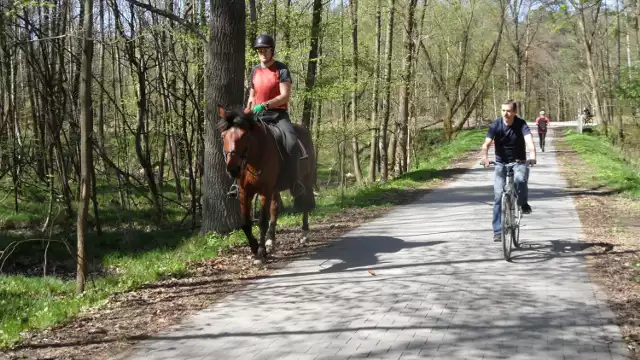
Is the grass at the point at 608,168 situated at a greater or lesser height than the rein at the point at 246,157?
lesser

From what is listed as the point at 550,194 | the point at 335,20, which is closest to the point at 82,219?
the point at 550,194

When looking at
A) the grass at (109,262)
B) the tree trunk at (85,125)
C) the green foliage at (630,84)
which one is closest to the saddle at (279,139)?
the grass at (109,262)

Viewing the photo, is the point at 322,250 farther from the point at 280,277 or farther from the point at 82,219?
the point at 82,219

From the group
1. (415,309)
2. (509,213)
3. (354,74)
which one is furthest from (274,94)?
(354,74)

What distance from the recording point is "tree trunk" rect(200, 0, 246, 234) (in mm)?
10836

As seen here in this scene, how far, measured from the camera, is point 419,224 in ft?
41.0

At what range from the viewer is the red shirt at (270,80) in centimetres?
930

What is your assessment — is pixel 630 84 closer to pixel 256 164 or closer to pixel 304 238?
pixel 304 238

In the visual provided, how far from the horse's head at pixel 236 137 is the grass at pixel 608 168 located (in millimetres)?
11814

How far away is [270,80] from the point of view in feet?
30.7

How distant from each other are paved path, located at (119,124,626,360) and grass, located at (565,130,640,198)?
27.2 feet

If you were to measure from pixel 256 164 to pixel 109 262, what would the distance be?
6845 mm

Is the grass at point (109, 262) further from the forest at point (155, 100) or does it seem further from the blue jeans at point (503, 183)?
the blue jeans at point (503, 183)

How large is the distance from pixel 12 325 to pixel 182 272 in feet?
7.87
